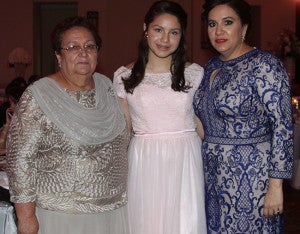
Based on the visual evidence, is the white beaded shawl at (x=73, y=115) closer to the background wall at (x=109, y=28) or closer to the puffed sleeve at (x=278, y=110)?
the puffed sleeve at (x=278, y=110)

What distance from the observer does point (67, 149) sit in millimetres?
2084

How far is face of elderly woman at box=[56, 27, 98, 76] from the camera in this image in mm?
2135

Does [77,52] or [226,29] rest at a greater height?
[226,29]

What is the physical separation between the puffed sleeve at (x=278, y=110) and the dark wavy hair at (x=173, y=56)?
0.48 m

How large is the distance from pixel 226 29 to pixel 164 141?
0.65 meters

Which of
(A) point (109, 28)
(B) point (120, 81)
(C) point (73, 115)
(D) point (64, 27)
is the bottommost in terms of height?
(C) point (73, 115)

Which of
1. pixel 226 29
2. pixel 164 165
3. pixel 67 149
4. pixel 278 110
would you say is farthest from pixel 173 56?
pixel 67 149

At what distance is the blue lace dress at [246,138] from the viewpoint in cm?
214

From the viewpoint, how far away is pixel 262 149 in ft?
7.40

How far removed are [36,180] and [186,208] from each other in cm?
79

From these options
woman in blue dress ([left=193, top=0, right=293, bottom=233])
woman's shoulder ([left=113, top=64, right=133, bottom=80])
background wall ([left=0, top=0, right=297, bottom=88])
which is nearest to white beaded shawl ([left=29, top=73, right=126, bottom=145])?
woman's shoulder ([left=113, top=64, right=133, bottom=80])

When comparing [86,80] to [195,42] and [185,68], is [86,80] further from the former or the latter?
[195,42]

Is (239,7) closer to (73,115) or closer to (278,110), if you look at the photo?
(278,110)

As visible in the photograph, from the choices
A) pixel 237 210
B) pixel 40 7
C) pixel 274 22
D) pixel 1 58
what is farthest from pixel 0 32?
pixel 237 210
